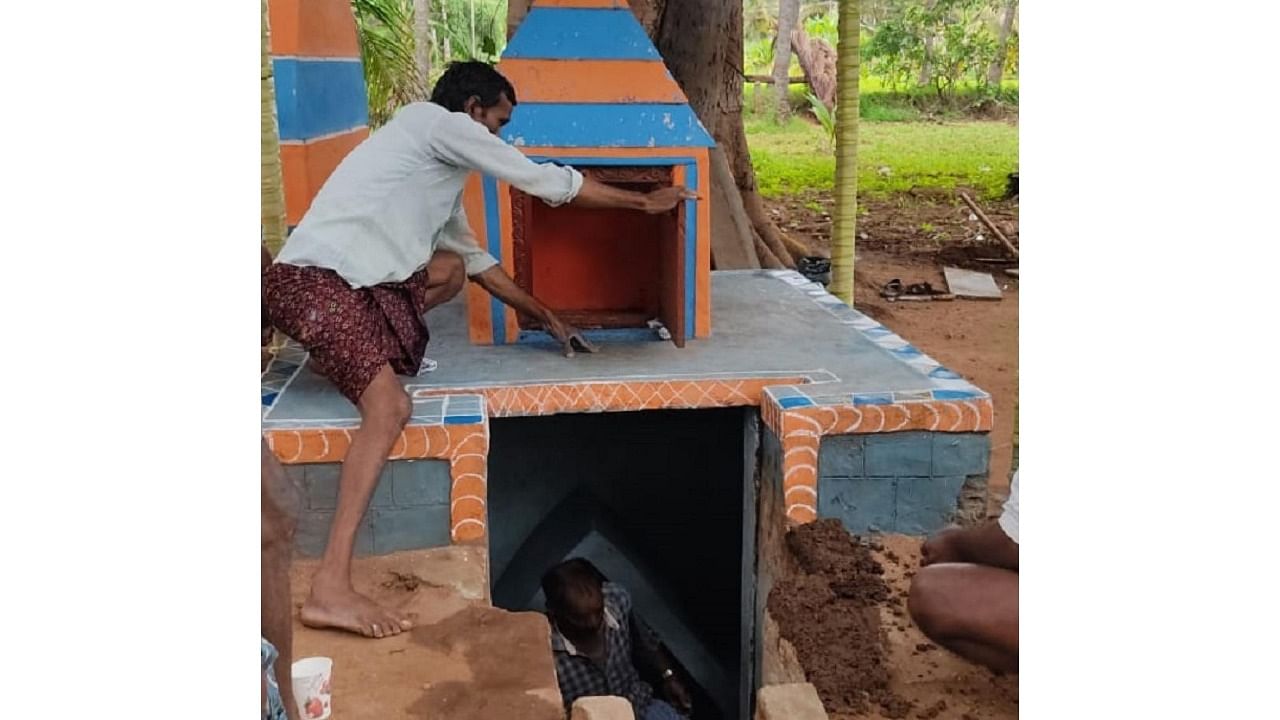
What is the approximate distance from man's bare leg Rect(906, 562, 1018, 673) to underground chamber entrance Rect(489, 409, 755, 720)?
994 mm

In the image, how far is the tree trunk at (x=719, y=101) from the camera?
4.96 metres

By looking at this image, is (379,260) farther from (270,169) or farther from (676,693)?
(676,693)

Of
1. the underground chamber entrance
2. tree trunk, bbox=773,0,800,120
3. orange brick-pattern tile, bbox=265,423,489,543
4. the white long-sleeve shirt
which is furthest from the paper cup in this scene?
tree trunk, bbox=773,0,800,120

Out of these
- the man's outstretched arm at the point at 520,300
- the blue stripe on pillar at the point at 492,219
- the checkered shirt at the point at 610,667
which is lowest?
the checkered shirt at the point at 610,667

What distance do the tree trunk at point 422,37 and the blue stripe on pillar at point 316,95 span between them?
0.14 m

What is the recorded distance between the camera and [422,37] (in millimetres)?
2863

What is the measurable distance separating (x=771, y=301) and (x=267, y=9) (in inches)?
84.6

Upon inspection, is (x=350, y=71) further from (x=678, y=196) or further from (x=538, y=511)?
(x=538, y=511)

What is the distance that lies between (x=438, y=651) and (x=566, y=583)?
0.83 m

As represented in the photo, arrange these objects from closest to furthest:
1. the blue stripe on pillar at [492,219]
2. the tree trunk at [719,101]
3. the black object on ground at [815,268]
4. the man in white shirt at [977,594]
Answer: the man in white shirt at [977,594]
the blue stripe on pillar at [492,219]
the tree trunk at [719,101]
the black object on ground at [815,268]

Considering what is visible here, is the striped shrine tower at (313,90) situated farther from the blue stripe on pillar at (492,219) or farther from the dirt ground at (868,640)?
the dirt ground at (868,640)

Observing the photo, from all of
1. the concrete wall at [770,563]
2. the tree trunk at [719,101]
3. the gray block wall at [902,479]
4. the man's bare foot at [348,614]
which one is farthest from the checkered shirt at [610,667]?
the tree trunk at [719,101]

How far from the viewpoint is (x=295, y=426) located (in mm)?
2758

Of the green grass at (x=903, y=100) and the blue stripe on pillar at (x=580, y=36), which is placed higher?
the blue stripe on pillar at (x=580, y=36)
